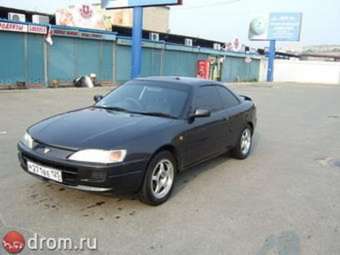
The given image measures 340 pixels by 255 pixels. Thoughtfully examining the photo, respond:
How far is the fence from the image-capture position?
57.6 feet

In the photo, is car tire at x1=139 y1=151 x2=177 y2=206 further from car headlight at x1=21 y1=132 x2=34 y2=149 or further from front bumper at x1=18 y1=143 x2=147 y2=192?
car headlight at x1=21 y1=132 x2=34 y2=149

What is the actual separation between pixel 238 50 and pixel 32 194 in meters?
37.0

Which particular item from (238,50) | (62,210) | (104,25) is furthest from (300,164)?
(238,50)

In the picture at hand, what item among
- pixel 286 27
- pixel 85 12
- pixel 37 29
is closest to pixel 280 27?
pixel 286 27

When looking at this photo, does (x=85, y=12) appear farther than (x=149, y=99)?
Yes

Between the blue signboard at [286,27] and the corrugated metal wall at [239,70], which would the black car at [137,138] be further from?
the blue signboard at [286,27]

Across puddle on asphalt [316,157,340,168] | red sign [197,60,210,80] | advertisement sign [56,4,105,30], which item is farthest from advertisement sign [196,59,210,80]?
puddle on asphalt [316,157,340,168]

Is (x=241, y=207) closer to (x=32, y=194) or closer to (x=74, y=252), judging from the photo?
(x=74, y=252)

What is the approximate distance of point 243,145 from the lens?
22.7 ft

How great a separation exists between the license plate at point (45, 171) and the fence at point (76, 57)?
14.3 meters

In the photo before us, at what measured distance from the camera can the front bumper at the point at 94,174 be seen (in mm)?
3902

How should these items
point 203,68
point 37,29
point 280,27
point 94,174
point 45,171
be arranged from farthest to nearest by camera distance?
point 280,27, point 203,68, point 37,29, point 45,171, point 94,174

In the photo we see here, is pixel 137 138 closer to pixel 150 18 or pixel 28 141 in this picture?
pixel 28 141

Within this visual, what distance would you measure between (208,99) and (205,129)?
0.64 metres
